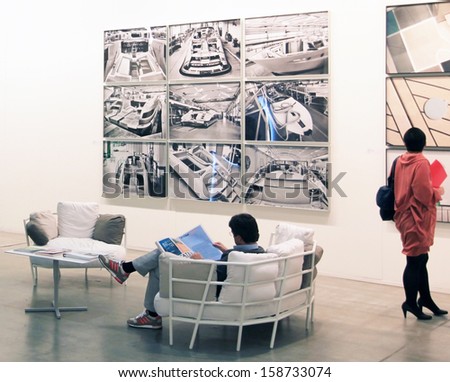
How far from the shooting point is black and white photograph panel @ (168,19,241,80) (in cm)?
1023

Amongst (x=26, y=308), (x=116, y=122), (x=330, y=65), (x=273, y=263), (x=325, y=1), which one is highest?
(x=325, y=1)

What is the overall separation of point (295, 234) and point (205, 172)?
3570 millimetres

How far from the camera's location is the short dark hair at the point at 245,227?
261 inches

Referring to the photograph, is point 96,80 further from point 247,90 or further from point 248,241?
point 248,241

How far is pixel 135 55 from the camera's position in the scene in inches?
442

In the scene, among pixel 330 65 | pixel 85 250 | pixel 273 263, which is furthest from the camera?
pixel 330 65

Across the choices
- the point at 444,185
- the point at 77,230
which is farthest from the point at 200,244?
the point at 444,185

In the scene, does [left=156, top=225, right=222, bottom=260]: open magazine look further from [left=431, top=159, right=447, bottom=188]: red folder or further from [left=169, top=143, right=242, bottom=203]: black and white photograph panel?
[left=169, top=143, right=242, bottom=203]: black and white photograph panel

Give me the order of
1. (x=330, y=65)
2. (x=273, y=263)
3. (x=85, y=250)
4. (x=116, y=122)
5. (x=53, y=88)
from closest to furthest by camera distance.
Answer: (x=273, y=263)
(x=85, y=250)
(x=330, y=65)
(x=116, y=122)
(x=53, y=88)

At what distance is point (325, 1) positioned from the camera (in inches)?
375

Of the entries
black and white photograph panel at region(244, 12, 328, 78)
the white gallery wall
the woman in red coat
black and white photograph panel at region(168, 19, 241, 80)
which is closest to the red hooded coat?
the woman in red coat

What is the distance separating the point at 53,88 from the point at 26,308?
5404 millimetres

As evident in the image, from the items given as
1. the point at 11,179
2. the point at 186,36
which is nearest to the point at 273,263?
the point at 186,36

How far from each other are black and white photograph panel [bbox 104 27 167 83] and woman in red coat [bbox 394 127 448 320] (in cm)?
452
